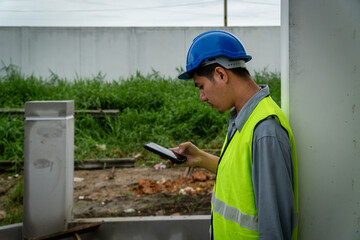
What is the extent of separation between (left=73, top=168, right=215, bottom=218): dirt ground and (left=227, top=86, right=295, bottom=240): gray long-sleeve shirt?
2.95 m

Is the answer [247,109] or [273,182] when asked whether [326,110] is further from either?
[273,182]

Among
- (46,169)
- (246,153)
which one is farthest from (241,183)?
(46,169)

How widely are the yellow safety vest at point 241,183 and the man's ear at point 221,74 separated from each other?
205 millimetres

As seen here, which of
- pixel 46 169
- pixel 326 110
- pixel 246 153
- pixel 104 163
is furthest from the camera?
pixel 104 163

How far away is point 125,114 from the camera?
8.52 metres

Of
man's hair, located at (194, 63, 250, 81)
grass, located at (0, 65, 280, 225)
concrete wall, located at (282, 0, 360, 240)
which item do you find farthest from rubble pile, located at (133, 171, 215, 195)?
man's hair, located at (194, 63, 250, 81)

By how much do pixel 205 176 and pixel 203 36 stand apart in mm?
4179

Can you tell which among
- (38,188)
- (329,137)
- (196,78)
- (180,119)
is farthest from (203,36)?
(180,119)

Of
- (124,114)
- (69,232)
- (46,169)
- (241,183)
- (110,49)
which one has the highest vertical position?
(110,49)

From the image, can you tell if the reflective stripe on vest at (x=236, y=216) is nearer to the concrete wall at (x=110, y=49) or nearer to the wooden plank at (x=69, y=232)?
the wooden plank at (x=69, y=232)

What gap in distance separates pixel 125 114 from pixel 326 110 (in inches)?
274

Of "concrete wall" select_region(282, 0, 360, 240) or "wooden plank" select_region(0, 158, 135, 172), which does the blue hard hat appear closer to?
"concrete wall" select_region(282, 0, 360, 240)

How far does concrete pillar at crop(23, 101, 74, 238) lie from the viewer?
3588mm

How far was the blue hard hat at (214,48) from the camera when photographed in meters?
1.64
